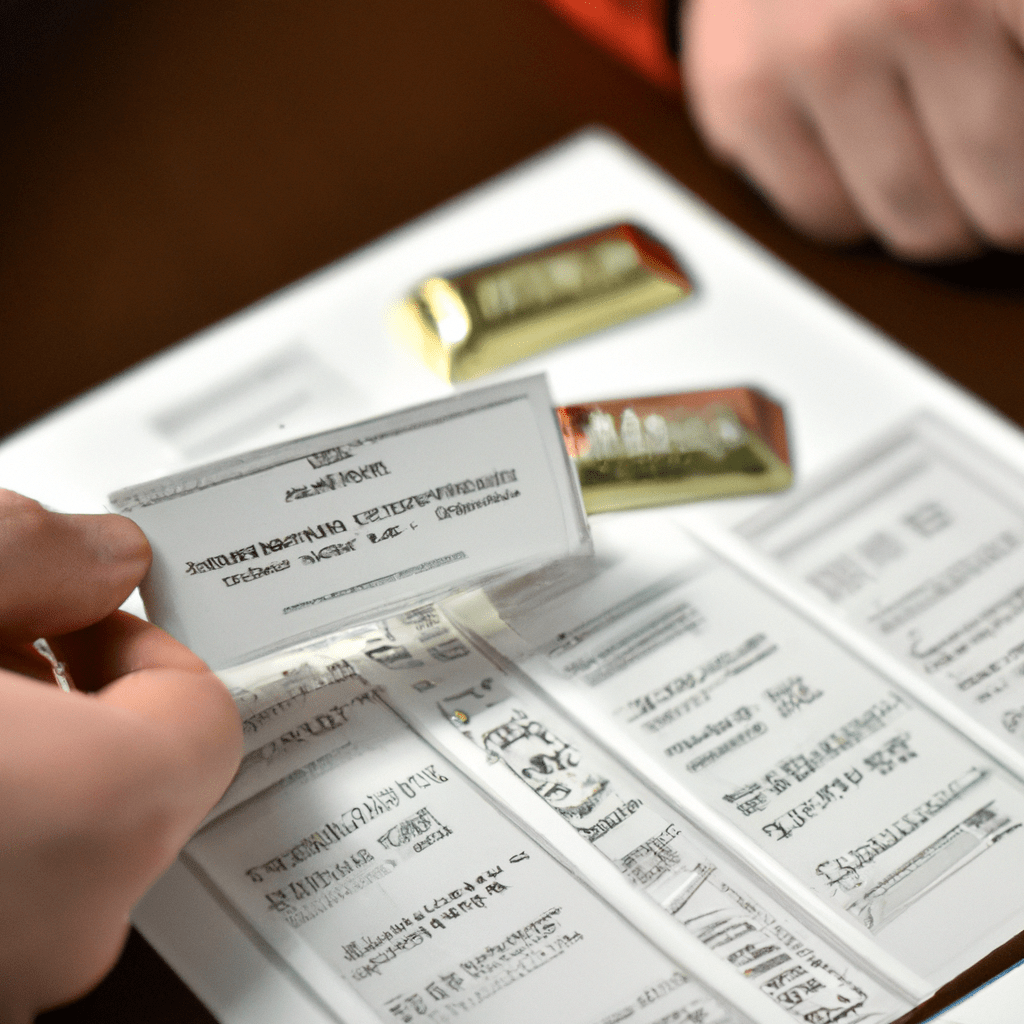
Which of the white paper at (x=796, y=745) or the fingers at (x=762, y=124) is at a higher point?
the fingers at (x=762, y=124)

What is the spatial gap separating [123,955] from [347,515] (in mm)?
132

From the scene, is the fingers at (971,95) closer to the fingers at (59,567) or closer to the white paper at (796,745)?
the white paper at (796,745)

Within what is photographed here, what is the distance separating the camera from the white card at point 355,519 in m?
0.29

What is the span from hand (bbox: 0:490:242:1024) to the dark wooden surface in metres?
0.21

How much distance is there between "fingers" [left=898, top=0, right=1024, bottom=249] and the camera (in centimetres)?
40

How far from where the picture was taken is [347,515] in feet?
0.99

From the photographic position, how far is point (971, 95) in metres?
0.41

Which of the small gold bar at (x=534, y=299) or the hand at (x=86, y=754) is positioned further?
the small gold bar at (x=534, y=299)

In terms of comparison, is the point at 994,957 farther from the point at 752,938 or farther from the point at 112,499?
the point at 112,499

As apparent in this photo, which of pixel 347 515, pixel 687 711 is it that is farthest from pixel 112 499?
pixel 687 711

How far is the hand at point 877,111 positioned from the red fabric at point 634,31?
0.03 meters

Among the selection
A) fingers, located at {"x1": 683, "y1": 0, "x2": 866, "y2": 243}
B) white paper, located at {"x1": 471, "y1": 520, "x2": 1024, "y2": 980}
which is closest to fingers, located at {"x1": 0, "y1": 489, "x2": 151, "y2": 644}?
white paper, located at {"x1": 471, "y1": 520, "x2": 1024, "y2": 980}

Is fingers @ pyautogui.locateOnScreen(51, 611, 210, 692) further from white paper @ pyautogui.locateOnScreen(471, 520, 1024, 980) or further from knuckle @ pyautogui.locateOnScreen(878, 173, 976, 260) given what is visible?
knuckle @ pyautogui.locateOnScreen(878, 173, 976, 260)

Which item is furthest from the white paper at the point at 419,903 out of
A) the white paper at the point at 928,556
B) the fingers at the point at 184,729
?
the white paper at the point at 928,556
